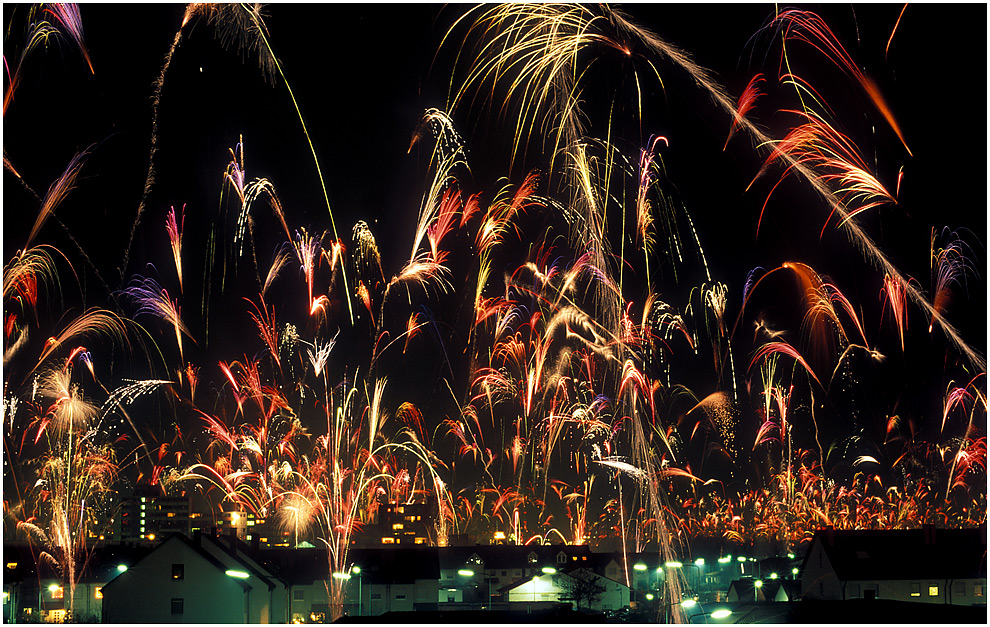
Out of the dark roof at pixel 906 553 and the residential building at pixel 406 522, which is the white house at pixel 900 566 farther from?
the residential building at pixel 406 522

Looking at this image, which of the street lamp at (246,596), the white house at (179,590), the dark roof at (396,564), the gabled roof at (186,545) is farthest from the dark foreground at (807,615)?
the dark roof at (396,564)

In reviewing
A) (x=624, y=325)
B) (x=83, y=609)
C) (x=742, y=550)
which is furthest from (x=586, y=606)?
(x=742, y=550)

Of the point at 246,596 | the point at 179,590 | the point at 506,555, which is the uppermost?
the point at 179,590

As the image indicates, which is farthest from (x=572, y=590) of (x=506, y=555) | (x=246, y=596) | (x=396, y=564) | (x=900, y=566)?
(x=246, y=596)

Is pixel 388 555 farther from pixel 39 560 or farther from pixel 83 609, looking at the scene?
pixel 39 560

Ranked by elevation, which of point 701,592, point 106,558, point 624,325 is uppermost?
point 624,325

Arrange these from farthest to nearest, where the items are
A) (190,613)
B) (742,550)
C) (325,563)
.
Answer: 1. (742,550)
2. (325,563)
3. (190,613)

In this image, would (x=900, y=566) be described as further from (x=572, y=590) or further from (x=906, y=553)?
(x=572, y=590)
